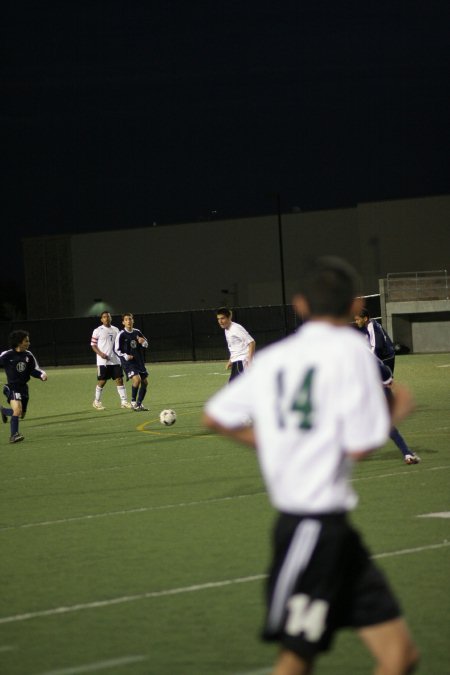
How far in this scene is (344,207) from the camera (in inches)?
3066

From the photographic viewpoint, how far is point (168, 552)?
9.95m

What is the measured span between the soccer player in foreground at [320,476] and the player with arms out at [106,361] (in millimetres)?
23000

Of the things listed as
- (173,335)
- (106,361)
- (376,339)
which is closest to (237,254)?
(173,335)

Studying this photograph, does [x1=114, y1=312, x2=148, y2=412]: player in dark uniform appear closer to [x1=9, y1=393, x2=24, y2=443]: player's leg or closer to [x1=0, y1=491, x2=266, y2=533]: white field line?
[x1=9, y1=393, x2=24, y2=443]: player's leg

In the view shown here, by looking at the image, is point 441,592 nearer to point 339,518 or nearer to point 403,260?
point 339,518

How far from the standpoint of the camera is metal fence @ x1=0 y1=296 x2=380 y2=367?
5719cm

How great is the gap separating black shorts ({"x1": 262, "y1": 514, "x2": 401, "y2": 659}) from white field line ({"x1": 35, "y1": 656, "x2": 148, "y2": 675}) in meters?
2.35

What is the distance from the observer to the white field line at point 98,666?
6668 millimetres

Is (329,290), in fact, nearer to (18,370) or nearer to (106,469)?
(106,469)

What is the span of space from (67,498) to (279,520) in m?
9.11

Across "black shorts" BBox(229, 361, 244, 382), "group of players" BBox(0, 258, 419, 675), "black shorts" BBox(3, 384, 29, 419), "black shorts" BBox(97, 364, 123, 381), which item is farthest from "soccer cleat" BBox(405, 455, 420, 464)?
"black shorts" BBox(97, 364, 123, 381)

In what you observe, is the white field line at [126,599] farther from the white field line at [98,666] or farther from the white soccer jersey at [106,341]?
the white soccer jersey at [106,341]

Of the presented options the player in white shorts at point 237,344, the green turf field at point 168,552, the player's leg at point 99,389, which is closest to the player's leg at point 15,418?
the green turf field at point 168,552

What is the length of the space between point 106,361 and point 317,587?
23741mm
